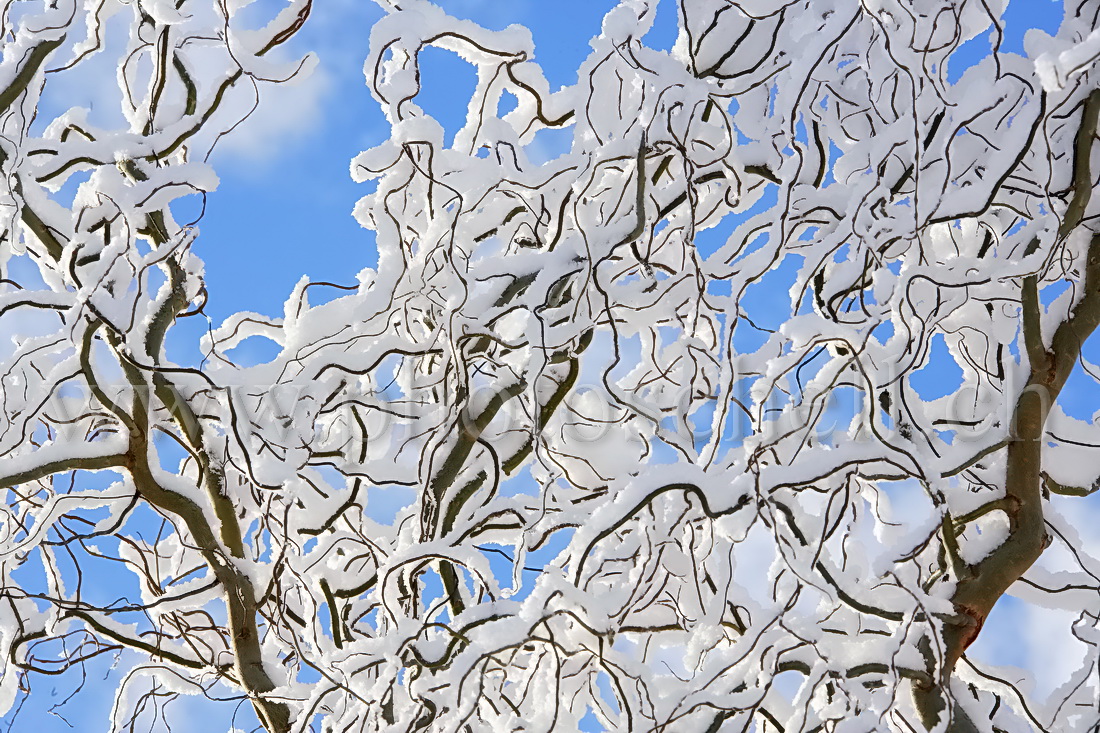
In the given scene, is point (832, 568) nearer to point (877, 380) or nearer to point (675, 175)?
point (877, 380)

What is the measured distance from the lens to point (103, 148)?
7.54ft

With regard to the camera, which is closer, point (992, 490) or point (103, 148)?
point (992, 490)

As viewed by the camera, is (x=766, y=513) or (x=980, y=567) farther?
(x=980, y=567)

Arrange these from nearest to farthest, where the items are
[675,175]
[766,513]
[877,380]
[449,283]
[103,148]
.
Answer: [766,513]
[877,380]
[449,283]
[103,148]
[675,175]

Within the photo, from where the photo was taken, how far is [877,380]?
2.01 meters

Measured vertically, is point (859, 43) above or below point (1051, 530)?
above

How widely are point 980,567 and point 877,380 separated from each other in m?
0.46

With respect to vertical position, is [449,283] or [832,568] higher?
[449,283]

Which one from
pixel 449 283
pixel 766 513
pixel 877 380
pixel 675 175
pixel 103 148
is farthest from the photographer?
pixel 675 175

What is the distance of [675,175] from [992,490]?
1.06 metres

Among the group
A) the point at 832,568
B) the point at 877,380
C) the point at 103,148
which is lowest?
the point at 832,568

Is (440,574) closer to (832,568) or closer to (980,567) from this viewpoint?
(832,568)

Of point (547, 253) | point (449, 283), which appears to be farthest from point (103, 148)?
point (547, 253)

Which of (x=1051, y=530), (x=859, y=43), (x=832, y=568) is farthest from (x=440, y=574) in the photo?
(x=859, y=43)
